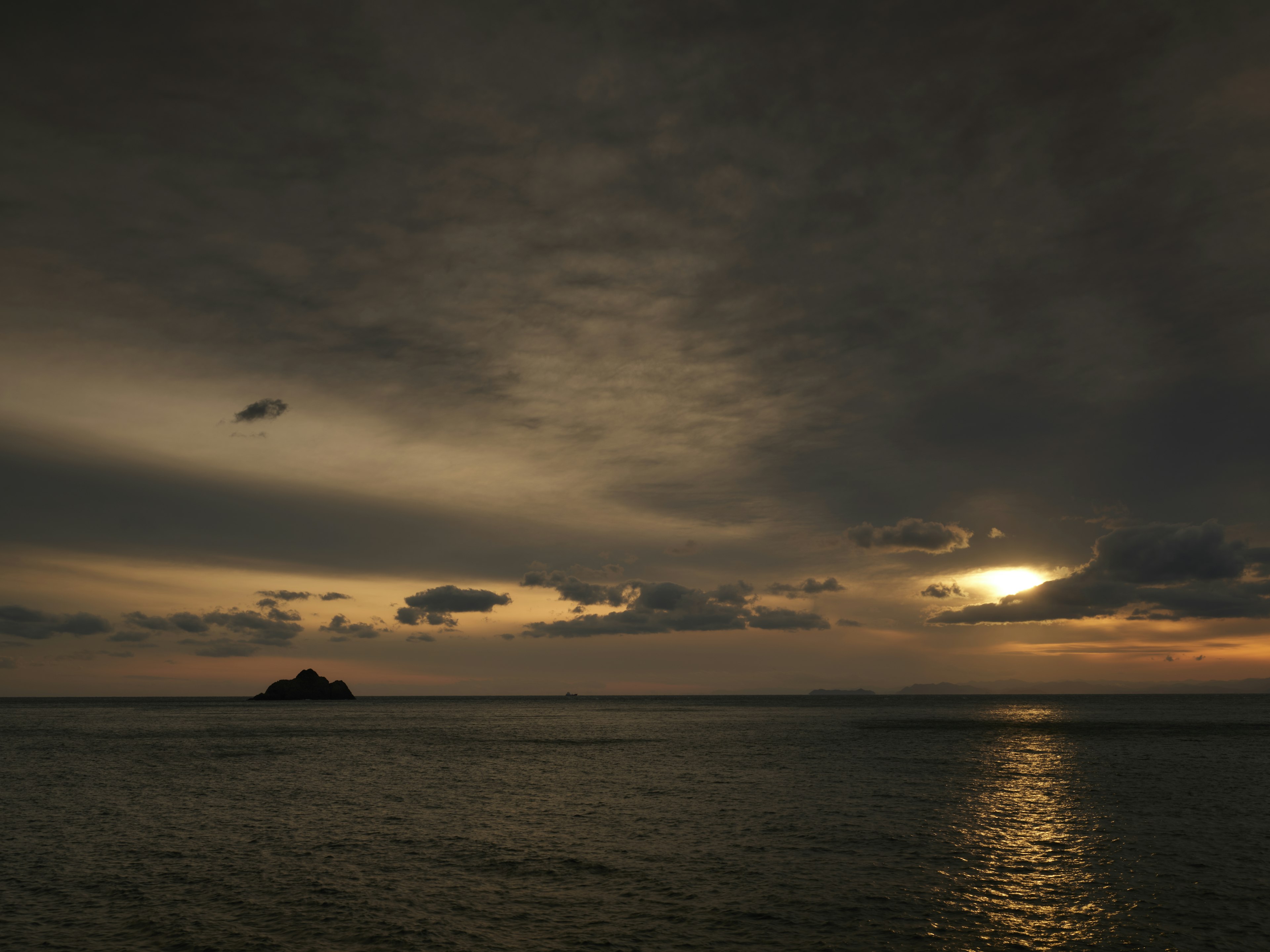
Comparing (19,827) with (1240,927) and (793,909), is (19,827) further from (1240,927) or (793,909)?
(1240,927)

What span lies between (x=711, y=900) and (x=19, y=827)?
3970 centimetres

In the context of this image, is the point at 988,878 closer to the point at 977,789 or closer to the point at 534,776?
the point at 977,789

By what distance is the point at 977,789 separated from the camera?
2228 inches

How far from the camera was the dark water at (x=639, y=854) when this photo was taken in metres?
25.3

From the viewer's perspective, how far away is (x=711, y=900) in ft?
92.8

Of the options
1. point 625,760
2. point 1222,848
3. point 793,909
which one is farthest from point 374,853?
point 625,760

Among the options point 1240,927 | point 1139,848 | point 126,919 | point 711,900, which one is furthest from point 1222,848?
point 126,919

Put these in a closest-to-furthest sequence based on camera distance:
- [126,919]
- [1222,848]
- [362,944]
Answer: [362,944] < [126,919] < [1222,848]

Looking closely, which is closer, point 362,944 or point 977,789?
point 362,944

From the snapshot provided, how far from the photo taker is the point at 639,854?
117 feet

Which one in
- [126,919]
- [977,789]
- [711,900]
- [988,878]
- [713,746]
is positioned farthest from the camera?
[713,746]

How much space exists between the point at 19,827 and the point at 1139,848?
5805 cm

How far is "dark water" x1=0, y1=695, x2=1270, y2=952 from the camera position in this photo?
2528 cm

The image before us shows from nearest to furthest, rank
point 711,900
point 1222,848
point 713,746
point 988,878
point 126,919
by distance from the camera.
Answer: point 126,919 < point 711,900 < point 988,878 < point 1222,848 < point 713,746
